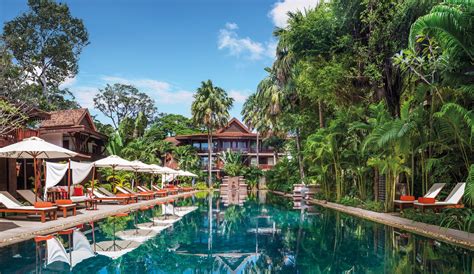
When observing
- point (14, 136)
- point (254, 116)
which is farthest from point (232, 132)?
point (14, 136)

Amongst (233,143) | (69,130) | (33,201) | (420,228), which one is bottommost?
(420,228)

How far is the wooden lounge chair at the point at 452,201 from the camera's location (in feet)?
41.4

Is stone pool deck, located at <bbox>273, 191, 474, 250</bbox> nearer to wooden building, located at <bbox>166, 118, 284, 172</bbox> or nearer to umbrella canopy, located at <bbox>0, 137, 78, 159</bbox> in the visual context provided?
umbrella canopy, located at <bbox>0, 137, 78, 159</bbox>

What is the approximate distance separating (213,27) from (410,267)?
21.1 meters

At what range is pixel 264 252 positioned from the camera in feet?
30.4

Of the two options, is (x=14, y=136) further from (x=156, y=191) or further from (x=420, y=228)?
(x=420, y=228)

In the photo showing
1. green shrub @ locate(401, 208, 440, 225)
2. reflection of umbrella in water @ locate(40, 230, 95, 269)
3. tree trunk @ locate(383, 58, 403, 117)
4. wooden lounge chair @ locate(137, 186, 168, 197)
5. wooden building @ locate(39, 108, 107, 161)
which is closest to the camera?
reflection of umbrella in water @ locate(40, 230, 95, 269)

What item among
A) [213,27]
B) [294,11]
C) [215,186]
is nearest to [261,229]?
[294,11]

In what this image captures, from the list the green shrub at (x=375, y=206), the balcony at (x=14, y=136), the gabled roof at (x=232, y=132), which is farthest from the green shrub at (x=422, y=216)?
the gabled roof at (x=232, y=132)

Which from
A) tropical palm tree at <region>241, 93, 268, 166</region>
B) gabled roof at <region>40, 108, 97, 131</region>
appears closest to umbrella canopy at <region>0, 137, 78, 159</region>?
gabled roof at <region>40, 108, 97, 131</region>

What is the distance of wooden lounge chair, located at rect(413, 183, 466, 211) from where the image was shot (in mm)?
12633

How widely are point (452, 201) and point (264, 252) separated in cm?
700

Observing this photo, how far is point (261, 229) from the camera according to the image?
516 inches

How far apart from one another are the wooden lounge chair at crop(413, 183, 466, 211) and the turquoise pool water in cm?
171
